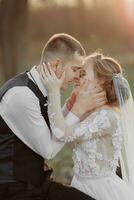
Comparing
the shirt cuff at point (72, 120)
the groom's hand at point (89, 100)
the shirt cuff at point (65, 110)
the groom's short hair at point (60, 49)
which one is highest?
the groom's short hair at point (60, 49)

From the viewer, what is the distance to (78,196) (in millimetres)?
3744

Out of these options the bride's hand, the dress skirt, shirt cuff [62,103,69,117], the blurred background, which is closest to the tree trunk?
the blurred background

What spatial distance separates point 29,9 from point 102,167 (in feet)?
11.2

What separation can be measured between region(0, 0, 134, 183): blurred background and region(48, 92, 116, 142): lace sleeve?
2.85 m

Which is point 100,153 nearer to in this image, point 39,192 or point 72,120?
point 72,120

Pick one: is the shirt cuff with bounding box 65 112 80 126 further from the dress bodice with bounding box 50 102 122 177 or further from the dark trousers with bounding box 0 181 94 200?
the dark trousers with bounding box 0 181 94 200

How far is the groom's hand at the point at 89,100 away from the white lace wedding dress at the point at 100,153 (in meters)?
0.05

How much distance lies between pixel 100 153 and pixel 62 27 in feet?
11.5

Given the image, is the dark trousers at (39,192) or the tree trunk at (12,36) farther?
the tree trunk at (12,36)

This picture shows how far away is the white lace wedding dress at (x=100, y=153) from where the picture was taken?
3699mm

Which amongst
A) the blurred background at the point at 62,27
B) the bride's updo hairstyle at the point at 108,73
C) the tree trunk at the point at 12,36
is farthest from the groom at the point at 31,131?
the tree trunk at the point at 12,36

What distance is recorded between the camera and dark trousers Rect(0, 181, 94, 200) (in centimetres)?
370

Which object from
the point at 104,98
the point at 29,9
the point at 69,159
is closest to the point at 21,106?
the point at 104,98

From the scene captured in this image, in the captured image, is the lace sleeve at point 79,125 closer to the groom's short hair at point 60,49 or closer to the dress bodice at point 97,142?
→ the dress bodice at point 97,142
